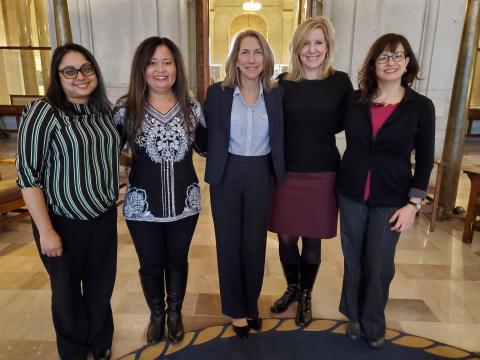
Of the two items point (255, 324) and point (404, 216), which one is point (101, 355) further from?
point (404, 216)

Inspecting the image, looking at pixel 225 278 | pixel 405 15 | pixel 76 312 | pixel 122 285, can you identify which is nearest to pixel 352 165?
pixel 225 278

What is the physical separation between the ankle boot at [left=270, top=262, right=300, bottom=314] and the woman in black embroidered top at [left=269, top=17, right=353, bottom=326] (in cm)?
27

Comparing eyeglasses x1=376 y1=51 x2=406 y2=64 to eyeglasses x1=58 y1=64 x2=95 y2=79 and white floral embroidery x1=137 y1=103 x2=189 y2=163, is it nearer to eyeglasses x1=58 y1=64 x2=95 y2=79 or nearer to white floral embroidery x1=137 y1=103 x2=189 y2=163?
white floral embroidery x1=137 y1=103 x2=189 y2=163

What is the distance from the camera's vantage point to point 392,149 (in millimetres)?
2094

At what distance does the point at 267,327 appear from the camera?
2.63 meters

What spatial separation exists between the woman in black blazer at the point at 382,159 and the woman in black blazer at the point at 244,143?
433 mm

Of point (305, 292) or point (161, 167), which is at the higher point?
point (161, 167)

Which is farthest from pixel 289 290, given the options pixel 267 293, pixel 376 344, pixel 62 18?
pixel 62 18

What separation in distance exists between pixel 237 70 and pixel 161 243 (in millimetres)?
1093

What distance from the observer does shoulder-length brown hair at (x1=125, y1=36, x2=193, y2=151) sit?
1.98 m

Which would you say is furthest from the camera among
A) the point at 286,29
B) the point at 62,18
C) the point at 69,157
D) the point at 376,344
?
the point at 286,29

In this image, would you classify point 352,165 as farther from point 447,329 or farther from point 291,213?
point 447,329

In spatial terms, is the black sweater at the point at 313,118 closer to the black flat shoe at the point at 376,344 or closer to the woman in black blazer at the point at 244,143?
the woman in black blazer at the point at 244,143

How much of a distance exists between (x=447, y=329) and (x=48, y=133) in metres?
2.80
